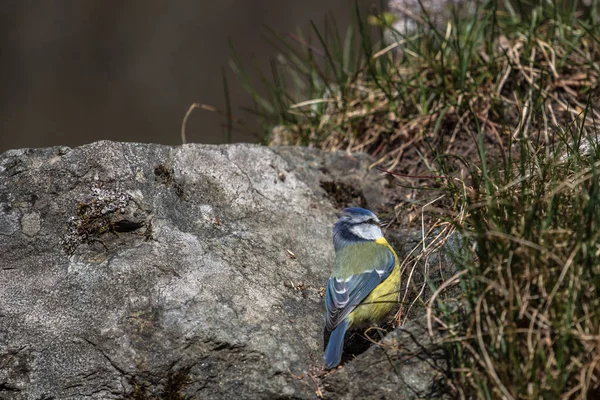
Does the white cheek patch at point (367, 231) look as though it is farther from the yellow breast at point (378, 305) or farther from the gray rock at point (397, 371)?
the gray rock at point (397, 371)

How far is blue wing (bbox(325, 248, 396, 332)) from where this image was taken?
304cm

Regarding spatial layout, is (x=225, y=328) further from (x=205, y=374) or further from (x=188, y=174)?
Result: (x=188, y=174)

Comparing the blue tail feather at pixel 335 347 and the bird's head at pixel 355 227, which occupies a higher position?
the bird's head at pixel 355 227

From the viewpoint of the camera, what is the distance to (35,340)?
9.57ft

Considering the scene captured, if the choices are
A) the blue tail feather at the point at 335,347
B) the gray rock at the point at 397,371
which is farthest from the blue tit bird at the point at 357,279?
the gray rock at the point at 397,371

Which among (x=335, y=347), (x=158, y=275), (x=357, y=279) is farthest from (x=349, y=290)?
(x=158, y=275)

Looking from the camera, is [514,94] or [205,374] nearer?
[205,374]

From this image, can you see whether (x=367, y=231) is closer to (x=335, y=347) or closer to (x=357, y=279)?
(x=357, y=279)

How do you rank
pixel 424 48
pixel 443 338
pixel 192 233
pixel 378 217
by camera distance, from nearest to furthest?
1. pixel 443 338
2. pixel 192 233
3. pixel 378 217
4. pixel 424 48

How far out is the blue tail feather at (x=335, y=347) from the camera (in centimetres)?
285

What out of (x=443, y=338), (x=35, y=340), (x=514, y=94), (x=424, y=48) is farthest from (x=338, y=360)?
(x=424, y=48)

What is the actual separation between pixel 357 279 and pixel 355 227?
43cm

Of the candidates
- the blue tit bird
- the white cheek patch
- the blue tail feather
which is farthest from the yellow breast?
the white cheek patch

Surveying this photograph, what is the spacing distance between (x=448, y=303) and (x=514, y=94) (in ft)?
7.10
